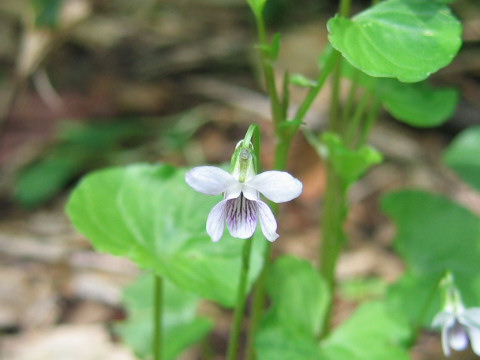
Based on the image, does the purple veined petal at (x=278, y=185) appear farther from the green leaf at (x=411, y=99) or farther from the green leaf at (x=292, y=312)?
the green leaf at (x=411, y=99)

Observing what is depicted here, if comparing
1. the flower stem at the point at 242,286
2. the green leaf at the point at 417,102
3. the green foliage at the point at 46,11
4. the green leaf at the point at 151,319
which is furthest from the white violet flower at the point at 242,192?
the green foliage at the point at 46,11

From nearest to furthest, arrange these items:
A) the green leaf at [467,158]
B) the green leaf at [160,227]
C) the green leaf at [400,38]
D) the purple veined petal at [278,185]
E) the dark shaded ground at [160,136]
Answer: the purple veined petal at [278,185], the green leaf at [400,38], the green leaf at [160,227], the green leaf at [467,158], the dark shaded ground at [160,136]

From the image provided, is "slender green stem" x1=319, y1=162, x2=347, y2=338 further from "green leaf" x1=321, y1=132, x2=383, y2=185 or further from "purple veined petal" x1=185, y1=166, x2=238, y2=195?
"purple veined petal" x1=185, y1=166, x2=238, y2=195

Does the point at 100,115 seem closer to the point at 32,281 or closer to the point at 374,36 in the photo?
the point at 32,281

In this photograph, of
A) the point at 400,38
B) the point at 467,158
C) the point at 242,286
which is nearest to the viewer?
the point at 400,38

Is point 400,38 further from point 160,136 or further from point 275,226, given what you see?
point 160,136

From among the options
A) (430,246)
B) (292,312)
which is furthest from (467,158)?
(292,312)
